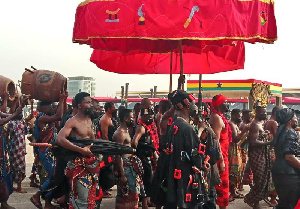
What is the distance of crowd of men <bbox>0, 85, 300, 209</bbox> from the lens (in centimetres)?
482

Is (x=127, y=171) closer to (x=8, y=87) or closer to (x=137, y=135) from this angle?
(x=137, y=135)

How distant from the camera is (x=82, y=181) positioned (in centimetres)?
486

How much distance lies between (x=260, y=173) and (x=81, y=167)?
11.3ft

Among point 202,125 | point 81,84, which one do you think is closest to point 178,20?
point 202,125

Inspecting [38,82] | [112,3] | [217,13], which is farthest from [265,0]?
[38,82]

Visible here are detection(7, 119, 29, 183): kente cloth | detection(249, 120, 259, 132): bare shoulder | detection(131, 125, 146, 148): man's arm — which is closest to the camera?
detection(131, 125, 146, 148): man's arm

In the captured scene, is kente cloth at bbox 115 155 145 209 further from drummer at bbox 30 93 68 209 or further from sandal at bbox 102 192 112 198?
sandal at bbox 102 192 112 198

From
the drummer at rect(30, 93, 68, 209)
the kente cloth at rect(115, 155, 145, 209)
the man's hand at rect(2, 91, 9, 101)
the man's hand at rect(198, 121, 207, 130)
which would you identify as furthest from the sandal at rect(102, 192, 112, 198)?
the man's hand at rect(198, 121, 207, 130)

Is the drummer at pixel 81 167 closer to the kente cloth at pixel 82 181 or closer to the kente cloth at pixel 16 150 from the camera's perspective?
the kente cloth at pixel 82 181

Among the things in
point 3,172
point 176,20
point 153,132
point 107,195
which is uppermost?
point 176,20

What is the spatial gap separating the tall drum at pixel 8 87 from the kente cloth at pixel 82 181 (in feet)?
7.12

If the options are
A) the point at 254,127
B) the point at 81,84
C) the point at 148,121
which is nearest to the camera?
the point at 148,121

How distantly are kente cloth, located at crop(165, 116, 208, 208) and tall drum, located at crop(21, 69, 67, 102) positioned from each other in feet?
7.19

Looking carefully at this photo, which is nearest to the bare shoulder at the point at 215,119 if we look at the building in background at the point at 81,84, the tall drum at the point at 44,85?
the tall drum at the point at 44,85
